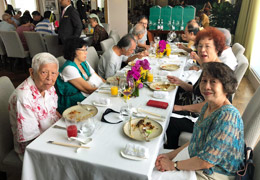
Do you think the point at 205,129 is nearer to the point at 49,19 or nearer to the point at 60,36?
the point at 60,36

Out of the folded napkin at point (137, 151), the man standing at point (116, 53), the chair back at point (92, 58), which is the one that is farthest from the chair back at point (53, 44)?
the folded napkin at point (137, 151)

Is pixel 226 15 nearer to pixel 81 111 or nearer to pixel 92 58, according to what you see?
pixel 92 58

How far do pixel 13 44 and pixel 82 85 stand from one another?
3.60 meters

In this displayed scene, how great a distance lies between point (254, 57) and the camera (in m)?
4.73

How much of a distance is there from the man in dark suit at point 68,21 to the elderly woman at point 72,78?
6.06 feet

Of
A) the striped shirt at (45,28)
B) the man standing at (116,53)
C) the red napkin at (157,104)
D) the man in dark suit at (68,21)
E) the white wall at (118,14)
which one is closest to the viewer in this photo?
the red napkin at (157,104)

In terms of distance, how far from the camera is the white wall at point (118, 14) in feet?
20.3

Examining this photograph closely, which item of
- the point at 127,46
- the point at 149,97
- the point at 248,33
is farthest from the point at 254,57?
the point at 149,97

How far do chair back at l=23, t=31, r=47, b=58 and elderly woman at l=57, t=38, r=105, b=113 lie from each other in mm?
2853

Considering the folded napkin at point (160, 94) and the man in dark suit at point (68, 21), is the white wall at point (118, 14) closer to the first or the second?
the man in dark suit at point (68, 21)

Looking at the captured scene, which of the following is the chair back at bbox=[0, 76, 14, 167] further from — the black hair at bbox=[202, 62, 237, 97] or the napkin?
the black hair at bbox=[202, 62, 237, 97]

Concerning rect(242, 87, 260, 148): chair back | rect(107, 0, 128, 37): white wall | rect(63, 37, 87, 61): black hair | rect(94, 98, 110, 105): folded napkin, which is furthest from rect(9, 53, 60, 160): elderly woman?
rect(107, 0, 128, 37): white wall

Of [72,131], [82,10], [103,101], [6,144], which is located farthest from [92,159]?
[82,10]

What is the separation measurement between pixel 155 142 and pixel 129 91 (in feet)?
1.88
